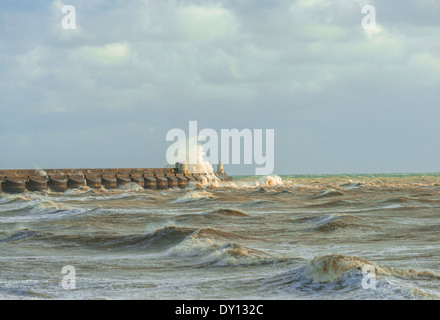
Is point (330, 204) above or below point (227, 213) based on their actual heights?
below

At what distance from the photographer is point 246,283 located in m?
11.4

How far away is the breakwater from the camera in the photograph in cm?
6081

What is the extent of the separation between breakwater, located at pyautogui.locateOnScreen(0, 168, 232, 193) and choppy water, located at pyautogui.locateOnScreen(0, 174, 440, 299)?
3012 centimetres

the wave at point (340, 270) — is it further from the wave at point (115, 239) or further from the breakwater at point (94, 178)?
the breakwater at point (94, 178)

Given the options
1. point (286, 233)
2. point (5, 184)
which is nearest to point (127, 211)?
point (286, 233)

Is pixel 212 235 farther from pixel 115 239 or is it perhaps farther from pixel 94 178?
pixel 94 178

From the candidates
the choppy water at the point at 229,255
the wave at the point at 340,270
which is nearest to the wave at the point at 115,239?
the choppy water at the point at 229,255

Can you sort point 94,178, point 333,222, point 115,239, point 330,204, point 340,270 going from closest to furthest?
point 340,270, point 115,239, point 333,222, point 330,204, point 94,178

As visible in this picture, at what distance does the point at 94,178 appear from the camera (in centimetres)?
6519

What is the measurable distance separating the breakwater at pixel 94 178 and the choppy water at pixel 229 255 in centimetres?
3012

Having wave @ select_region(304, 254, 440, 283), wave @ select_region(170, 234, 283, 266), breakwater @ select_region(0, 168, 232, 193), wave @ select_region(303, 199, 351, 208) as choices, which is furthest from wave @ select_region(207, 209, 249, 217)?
breakwater @ select_region(0, 168, 232, 193)

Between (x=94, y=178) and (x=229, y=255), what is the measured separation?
52016mm

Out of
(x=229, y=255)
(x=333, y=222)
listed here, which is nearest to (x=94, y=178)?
(x=333, y=222)
